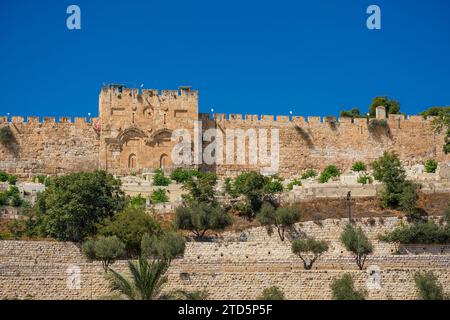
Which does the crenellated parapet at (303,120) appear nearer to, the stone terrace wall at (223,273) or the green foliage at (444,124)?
the green foliage at (444,124)

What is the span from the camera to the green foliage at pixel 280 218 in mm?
35719

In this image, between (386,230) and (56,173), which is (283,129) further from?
(386,230)

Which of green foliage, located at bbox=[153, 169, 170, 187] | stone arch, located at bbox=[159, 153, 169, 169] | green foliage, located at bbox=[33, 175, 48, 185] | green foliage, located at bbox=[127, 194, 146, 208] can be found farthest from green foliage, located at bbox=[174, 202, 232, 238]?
stone arch, located at bbox=[159, 153, 169, 169]

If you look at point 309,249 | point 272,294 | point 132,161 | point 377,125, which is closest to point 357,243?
point 309,249

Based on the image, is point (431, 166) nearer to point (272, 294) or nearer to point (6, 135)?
point (6, 135)

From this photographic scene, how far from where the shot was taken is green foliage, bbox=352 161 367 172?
159ft

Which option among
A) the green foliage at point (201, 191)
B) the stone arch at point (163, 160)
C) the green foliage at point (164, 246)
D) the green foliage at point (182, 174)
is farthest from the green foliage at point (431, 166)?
the green foliage at point (164, 246)

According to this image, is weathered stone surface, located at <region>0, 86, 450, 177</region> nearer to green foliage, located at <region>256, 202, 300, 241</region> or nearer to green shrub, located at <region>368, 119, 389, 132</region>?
green shrub, located at <region>368, 119, 389, 132</region>

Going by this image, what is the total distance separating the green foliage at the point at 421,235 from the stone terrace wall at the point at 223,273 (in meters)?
1.25

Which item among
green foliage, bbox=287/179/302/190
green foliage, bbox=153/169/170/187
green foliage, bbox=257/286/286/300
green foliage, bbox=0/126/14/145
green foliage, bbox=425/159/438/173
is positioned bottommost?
green foliage, bbox=257/286/286/300

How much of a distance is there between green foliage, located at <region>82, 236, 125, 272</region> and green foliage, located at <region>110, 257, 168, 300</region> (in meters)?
3.16

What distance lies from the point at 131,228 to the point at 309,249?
5.46 metres
